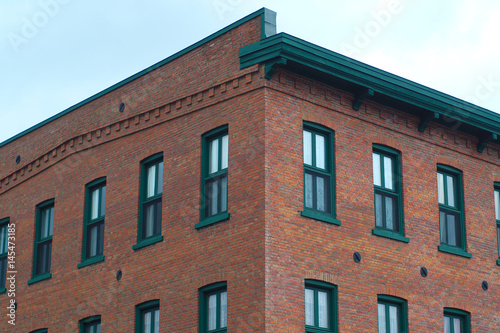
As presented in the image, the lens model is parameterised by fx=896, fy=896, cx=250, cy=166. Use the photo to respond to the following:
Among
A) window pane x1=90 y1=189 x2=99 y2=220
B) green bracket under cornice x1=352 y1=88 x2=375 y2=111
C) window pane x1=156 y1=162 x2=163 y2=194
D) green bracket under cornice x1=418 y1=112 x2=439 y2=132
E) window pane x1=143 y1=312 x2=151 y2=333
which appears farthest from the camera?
window pane x1=90 y1=189 x2=99 y2=220

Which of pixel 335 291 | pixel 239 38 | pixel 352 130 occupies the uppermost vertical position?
pixel 239 38

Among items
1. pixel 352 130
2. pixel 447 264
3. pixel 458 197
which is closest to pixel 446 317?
pixel 447 264

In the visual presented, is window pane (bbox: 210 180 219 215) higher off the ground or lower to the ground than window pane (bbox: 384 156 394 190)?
lower

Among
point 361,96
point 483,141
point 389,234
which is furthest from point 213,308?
point 483,141

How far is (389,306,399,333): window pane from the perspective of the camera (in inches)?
860

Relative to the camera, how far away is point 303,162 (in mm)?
21156

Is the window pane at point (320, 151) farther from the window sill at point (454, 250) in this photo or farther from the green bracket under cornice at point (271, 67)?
the window sill at point (454, 250)

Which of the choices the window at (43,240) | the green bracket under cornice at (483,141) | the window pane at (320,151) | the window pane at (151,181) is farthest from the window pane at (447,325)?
the window at (43,240)

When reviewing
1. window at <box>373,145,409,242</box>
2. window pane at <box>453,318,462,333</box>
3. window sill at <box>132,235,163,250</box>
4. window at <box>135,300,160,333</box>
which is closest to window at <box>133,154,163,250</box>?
window sill at <box>132,235,163,250</box>

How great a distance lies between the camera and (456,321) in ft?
76.6

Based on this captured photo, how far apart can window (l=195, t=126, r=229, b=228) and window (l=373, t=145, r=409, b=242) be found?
12.9ft

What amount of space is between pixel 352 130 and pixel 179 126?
4.42 m

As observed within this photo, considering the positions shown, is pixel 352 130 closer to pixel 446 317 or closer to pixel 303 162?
pixel 303 162

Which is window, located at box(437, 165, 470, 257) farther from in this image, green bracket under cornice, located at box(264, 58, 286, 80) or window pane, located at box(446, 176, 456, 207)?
green bracket under cornice, located at box(264, 58, 286, 80)
